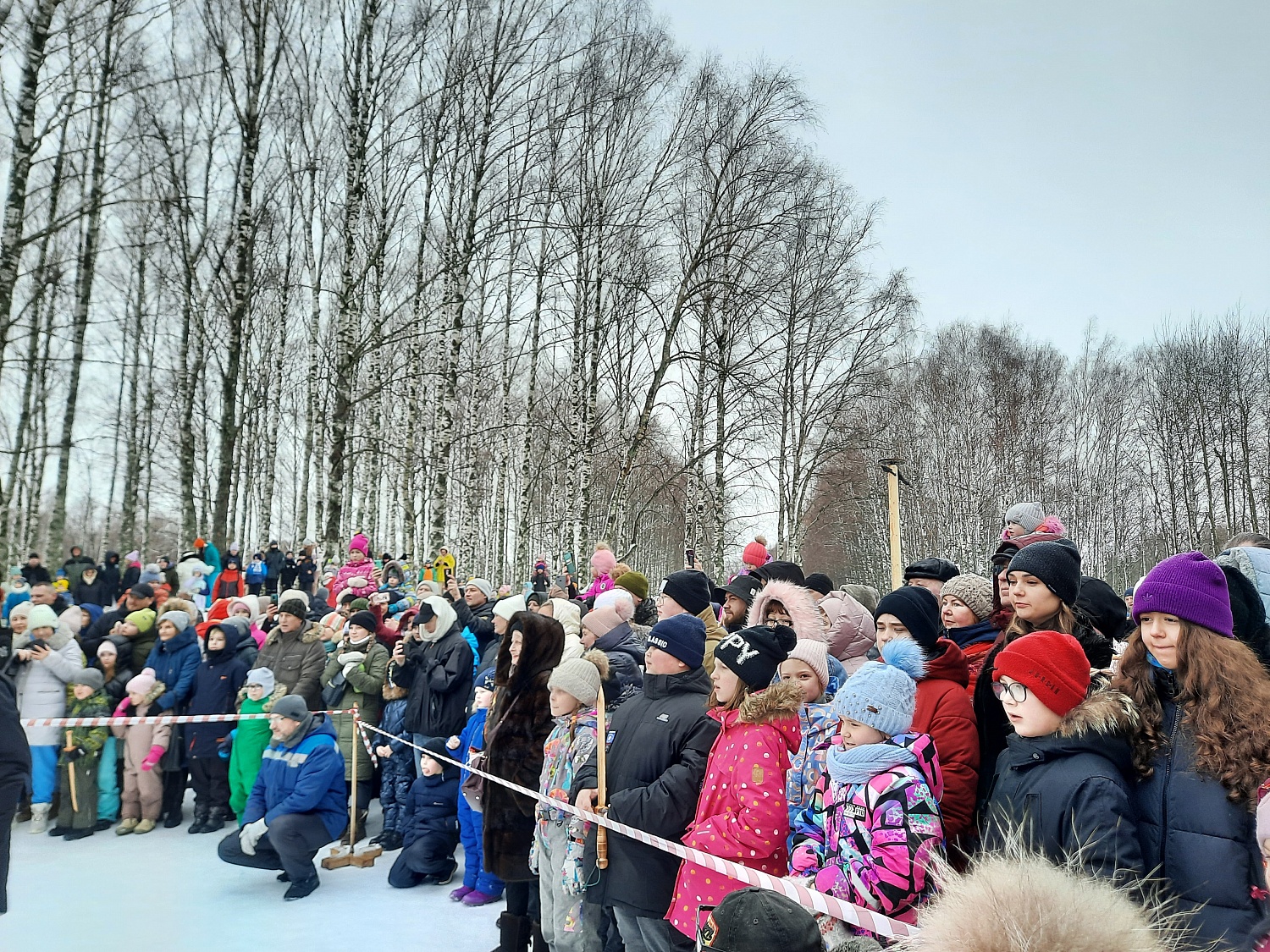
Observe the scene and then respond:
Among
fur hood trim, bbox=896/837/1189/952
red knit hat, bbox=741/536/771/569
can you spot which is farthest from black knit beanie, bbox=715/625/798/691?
red knit hat, bbox=741/536/771/569

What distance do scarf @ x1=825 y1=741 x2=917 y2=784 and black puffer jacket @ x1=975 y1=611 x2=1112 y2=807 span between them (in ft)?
2.00

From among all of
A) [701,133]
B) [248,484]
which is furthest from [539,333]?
[248,484]

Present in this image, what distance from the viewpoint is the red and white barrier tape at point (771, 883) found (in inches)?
92.5

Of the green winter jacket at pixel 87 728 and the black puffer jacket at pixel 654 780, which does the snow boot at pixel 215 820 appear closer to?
the green winter jacket at pixel 87 728

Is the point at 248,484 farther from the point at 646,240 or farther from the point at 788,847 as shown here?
the point at 788,847

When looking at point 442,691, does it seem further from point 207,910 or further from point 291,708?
point 207,910

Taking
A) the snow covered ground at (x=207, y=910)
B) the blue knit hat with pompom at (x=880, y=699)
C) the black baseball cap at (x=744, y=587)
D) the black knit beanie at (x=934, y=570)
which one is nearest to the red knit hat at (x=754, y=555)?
the black baseball cap at (x=744, y=587)

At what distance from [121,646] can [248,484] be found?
73.0ft

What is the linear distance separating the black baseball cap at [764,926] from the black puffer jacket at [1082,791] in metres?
1.06

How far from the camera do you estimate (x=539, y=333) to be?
1886cm

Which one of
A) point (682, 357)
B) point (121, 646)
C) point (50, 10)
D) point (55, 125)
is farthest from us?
point (682, 357)

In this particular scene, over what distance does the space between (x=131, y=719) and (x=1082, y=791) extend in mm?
8083

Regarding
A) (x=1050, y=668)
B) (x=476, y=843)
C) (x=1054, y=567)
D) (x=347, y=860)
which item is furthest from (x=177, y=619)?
(x=1050, y=668)

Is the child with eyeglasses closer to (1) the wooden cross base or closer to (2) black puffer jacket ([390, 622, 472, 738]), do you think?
(2) black puffer jacket ([390, 622, 472, 738])
